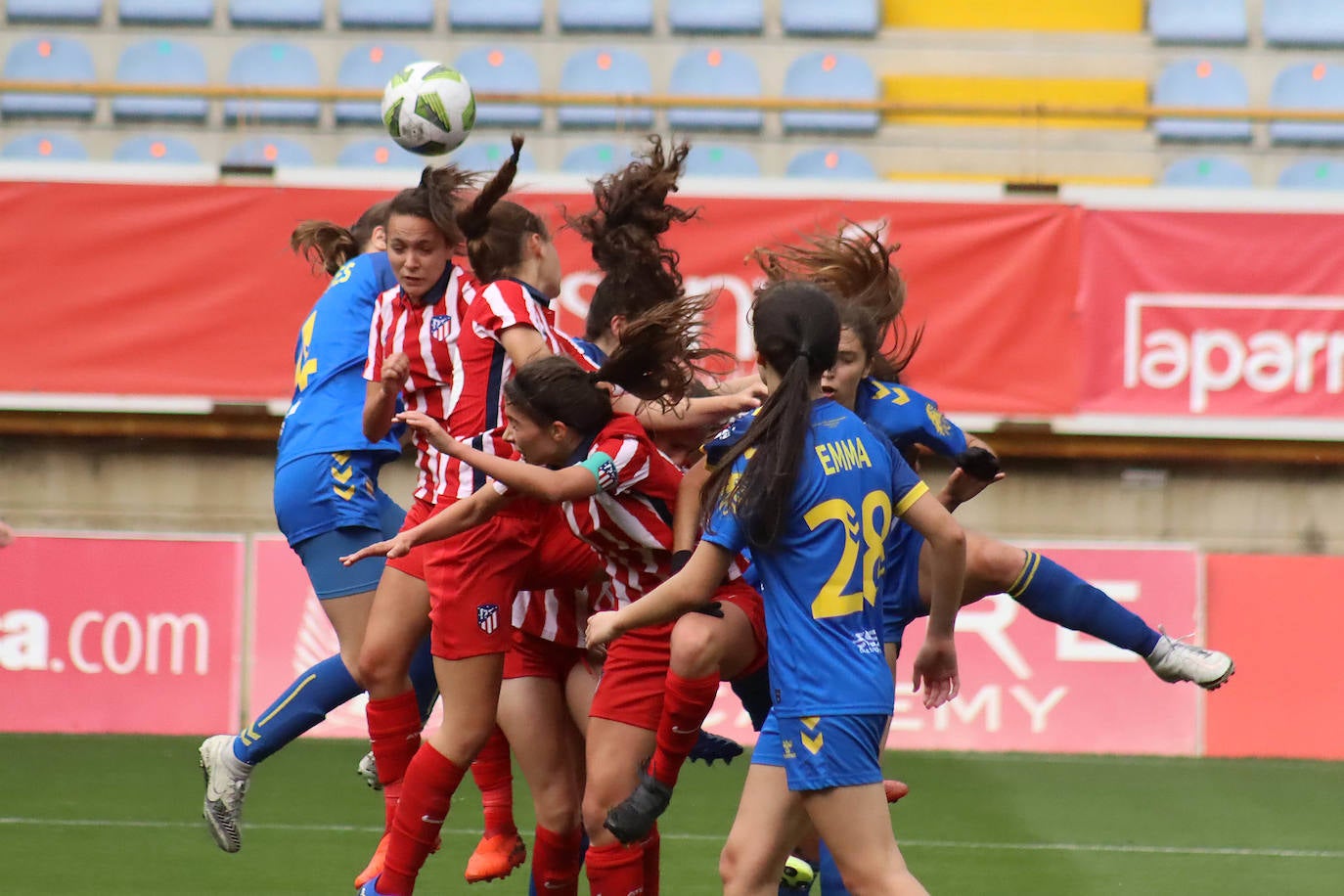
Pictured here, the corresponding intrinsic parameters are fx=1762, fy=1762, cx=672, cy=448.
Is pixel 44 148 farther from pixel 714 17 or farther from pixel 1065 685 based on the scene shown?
pixel 1065 685

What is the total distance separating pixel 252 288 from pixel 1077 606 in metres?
5.53

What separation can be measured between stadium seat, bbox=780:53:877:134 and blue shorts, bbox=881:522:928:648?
23.1ft

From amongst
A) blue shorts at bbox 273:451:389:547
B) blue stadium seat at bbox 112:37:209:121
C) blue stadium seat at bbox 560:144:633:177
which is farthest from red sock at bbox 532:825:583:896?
blue stadium seat at bbox 112:37:209:121

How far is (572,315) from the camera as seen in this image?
8688 mm

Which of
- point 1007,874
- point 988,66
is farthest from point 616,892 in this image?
point 988,66

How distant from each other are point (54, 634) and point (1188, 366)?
18.6 ft

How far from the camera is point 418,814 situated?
4.23m

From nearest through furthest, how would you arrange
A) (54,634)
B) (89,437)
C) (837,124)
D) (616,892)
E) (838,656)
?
1. (838,656)
2. (616,892)
3. (54,634)
4. (89,437)
5. (837,124)

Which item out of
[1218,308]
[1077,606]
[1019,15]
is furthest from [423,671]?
[1019,15]

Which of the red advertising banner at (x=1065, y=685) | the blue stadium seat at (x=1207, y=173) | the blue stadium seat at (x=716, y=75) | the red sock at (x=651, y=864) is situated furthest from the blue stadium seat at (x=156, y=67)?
the red sock at (x=651, y=864)

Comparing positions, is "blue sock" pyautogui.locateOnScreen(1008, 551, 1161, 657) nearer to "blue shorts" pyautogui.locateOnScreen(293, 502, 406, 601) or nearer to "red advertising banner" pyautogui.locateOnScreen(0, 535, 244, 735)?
"blue shorts" pyautogui.locateOnScreen(293, 502, 406, 601)

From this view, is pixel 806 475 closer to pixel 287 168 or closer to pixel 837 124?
pixel 287 168

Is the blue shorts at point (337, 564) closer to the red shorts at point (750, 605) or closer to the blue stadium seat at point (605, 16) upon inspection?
the red shorts at point (750, 605)

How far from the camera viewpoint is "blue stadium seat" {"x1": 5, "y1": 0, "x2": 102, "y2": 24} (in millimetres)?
11727
